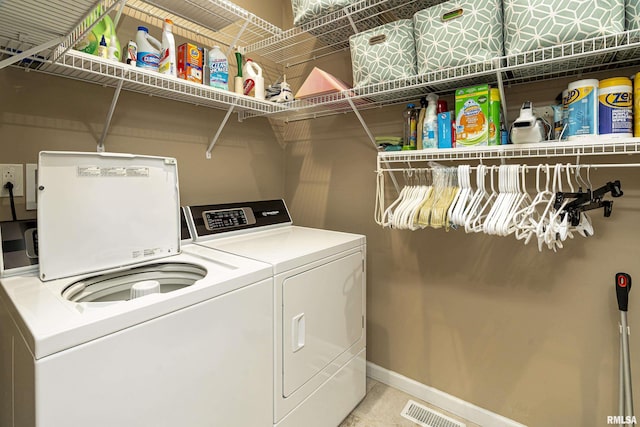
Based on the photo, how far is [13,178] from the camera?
138 centimetres

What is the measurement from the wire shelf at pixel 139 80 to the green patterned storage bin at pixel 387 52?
0.58 m

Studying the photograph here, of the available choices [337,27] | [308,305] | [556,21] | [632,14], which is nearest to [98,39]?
[337,27]

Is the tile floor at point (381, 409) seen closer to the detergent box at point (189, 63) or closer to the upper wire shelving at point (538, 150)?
the upper wire shelving at point (538, 150)

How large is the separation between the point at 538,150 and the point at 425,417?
1.52 meters

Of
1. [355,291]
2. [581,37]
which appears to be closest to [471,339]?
[355,291]

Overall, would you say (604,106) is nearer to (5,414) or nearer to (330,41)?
(330,41)

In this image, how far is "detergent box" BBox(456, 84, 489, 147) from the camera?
4.73 feet

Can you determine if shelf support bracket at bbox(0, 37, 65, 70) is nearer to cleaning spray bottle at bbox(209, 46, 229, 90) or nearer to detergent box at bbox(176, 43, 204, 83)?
detergent box at bbox(176, 43, 204, 83)

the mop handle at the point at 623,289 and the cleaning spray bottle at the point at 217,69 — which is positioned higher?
the cleaning spray bottle at the point at 217,69

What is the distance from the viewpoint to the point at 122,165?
1.41m

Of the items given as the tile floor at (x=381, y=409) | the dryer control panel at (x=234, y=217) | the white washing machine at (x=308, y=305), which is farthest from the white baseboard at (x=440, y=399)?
the dryer control panel at (x=234, y=217)

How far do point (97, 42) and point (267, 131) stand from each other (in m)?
1.24

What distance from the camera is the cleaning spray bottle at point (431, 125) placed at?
5.24 feet

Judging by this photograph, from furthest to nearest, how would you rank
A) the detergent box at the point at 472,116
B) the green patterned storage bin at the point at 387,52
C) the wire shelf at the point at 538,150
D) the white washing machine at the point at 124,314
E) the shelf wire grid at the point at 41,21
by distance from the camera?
the green patterned storage bin at the point at 387,52
the detergent box at the point at 472,116
the wire shelf at the point at 538,150
the shelf wire grid at the point at 41,21
the white washing machine at the point at 124,314
